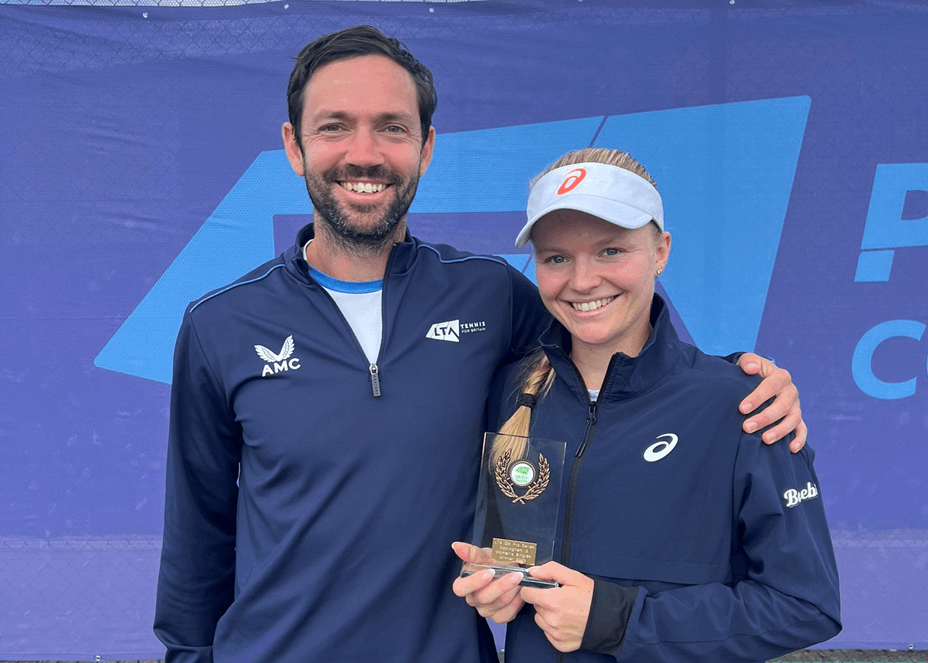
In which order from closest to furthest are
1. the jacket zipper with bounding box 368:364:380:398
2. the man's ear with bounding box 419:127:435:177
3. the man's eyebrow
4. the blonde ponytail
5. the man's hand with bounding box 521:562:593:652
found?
the man's hand with bounding box 521:562:593:652, the blonde ponytail, the jacket zipper with bounding box 368:364:380:398, the man's eyebrow, the man's ear with bounding box 419:127:435:177

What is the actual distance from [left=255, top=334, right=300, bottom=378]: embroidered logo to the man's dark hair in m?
0.46

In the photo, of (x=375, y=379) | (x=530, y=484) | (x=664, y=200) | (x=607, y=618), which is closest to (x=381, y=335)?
(x=375, y=379)

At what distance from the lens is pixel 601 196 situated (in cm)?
135

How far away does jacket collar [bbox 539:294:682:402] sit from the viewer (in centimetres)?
137

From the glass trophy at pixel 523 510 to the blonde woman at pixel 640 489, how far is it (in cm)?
3

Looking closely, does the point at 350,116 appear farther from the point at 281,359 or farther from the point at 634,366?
the point at 634,366

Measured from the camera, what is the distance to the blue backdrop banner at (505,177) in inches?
128

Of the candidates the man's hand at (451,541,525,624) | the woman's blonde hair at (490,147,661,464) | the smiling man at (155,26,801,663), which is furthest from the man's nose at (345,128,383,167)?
the man's hand at (451,541,525,624)

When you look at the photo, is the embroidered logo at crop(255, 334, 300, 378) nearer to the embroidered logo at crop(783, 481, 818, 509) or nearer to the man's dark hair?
the man's dark hair

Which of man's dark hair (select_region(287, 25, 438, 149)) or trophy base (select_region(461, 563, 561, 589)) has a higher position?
man's dark hair (select_region(287, 25, 438, 149))

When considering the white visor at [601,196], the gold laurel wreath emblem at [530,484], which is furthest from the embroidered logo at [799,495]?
the white visor at [601,196]

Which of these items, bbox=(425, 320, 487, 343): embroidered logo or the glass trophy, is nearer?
the glass trophy

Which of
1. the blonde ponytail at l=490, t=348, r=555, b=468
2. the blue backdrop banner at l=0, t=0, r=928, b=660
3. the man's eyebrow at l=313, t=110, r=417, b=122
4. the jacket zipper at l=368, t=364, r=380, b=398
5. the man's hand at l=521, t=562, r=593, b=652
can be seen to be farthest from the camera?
the blue backdrop banner at l=0, t=0, r=928, b=660

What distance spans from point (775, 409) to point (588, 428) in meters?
0.33
